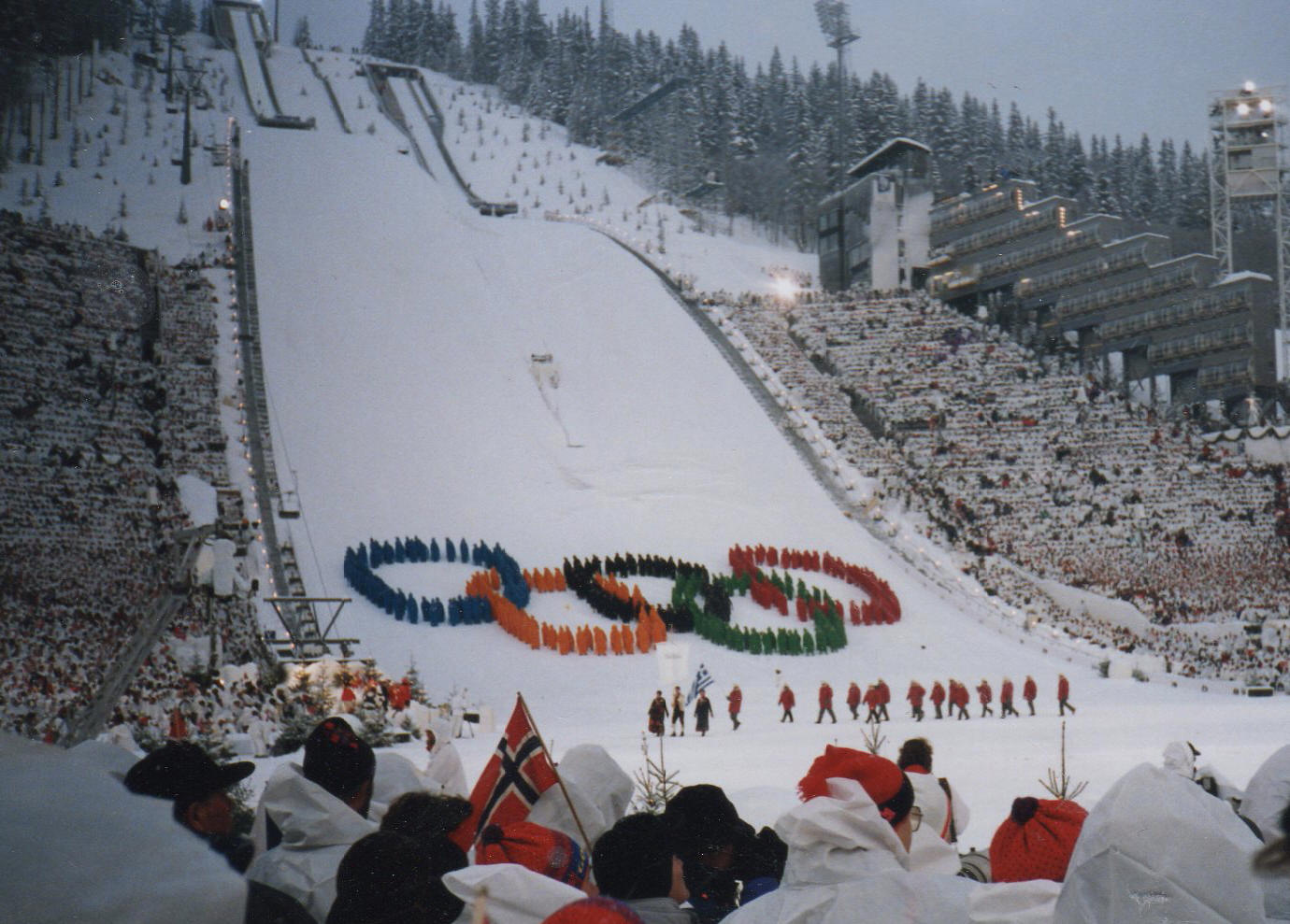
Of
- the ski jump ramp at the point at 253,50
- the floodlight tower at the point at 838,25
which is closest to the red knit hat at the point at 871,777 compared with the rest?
the ski jump ramp at the point at 253,50

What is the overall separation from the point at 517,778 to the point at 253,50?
208ft

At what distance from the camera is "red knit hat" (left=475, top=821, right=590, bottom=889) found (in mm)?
3102

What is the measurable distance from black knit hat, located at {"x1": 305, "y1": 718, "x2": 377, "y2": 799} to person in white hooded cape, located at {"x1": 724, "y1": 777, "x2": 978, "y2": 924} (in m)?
1.26

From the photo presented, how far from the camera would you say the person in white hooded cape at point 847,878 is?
98.0 inches

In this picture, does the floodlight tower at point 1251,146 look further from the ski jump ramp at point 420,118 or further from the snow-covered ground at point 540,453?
the ski jump ramp at point 420,118

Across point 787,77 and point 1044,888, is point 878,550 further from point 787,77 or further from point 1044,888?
point 787,77

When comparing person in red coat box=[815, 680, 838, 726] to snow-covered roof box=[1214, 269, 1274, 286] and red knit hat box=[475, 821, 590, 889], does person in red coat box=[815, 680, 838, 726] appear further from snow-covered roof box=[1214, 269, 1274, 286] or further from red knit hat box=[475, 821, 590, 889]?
snow-covered roof box=[1214, 269, 1274, 286]

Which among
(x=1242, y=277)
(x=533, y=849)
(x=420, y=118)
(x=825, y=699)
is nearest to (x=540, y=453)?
(x=825, y=699)

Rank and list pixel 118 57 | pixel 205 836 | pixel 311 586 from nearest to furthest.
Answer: pixel 205 836
pixel 311 586
pixel 118 57

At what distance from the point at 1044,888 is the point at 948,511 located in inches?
1106

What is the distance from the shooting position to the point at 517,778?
13.4 ft

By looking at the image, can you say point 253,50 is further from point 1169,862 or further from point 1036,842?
point 1169,862

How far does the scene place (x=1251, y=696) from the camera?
19688 mm

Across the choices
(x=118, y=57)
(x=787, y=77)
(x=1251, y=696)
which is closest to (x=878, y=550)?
(x=1251, y=696)
